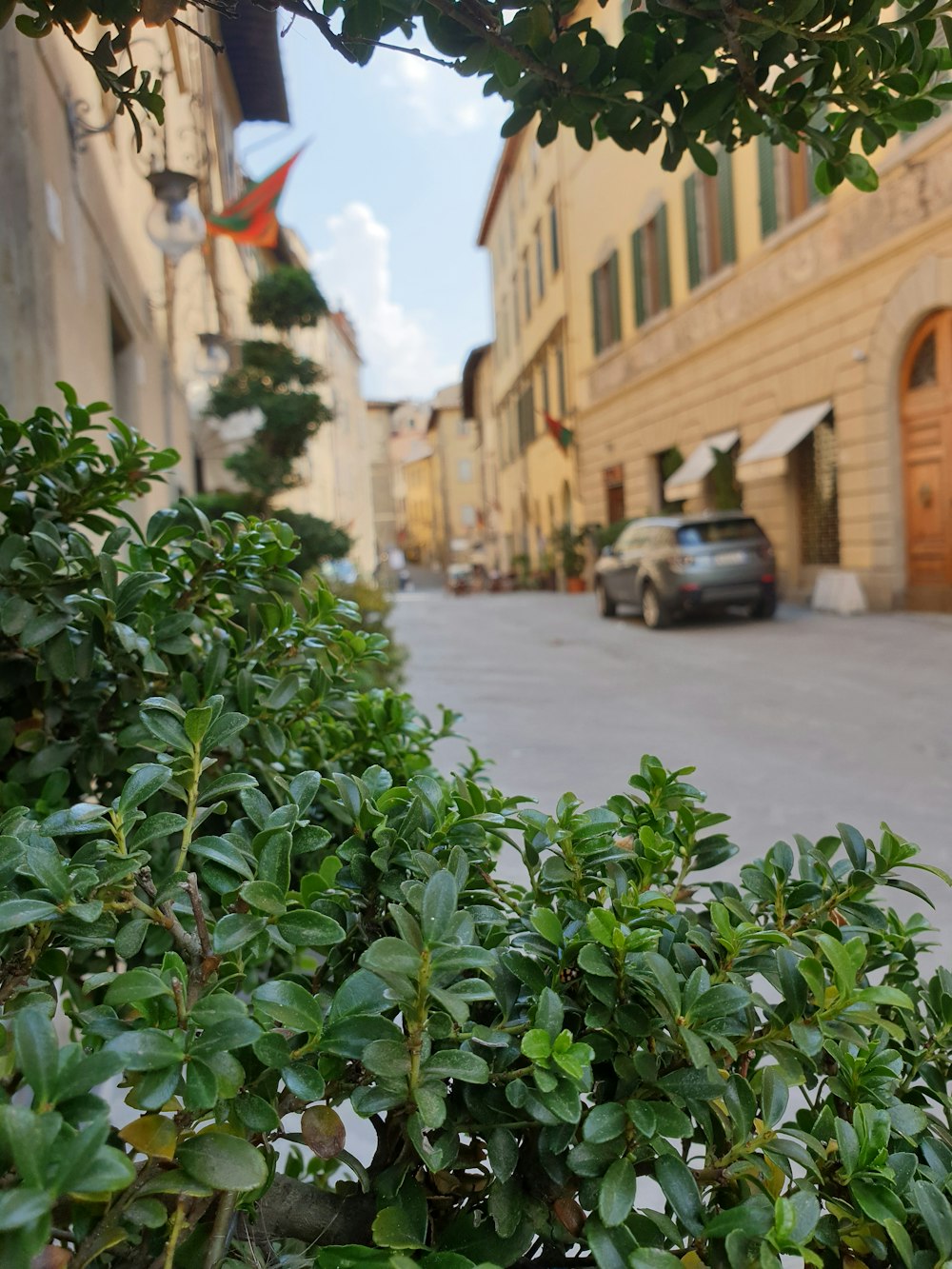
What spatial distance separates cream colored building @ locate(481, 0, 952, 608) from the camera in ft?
36.2

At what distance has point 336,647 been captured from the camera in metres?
1.49

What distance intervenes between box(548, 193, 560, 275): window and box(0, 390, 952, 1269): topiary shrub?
76.9 ft

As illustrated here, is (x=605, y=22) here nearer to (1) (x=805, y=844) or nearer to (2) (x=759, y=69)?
(2) (x=759, y=69)

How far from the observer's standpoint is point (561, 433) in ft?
73.0

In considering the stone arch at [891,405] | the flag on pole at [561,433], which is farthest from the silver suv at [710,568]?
the flag on pole at [561,433]

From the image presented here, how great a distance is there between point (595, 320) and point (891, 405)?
9834 millimetres

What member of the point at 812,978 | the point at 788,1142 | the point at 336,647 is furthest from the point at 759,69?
the point at 788,1142

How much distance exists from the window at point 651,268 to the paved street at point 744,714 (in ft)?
25.7

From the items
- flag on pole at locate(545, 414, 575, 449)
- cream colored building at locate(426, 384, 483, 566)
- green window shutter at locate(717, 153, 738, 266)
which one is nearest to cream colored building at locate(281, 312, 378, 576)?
flag on pole at locate(545, 414, 575, 449)

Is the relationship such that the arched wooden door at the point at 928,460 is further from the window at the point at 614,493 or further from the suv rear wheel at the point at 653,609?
the window at the point at 614,493

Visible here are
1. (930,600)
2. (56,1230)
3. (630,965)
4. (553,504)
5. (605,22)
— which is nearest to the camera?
(56,1230)

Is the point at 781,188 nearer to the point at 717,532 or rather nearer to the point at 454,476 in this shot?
the point at 717,532

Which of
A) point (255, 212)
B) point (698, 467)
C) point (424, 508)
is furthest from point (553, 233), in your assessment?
point (424, 508)

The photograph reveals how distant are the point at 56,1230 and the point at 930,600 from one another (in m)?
11.9
